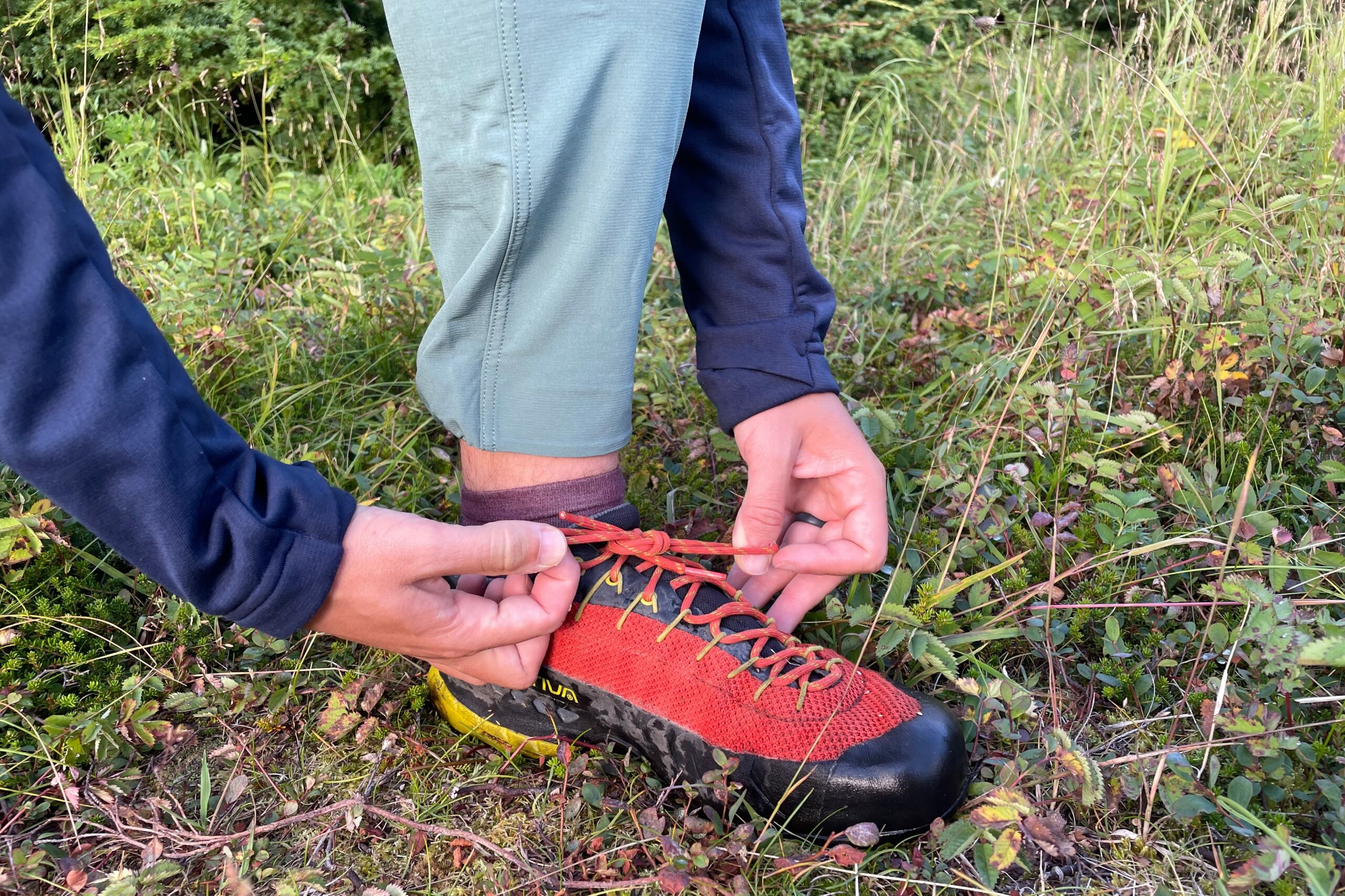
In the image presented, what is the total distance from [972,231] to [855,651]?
1.84 metres

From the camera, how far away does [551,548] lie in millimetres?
1187

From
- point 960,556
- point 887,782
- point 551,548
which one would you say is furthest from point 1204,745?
point 551,548

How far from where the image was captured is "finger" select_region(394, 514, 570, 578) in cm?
103

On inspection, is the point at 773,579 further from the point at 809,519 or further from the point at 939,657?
the point at 939,657

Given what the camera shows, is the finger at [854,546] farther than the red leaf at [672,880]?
Yes

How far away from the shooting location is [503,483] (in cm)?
129

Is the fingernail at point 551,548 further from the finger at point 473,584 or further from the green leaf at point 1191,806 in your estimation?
the green leaf at point 1191,806

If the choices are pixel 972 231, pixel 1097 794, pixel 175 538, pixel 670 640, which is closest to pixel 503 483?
pixel 670 640

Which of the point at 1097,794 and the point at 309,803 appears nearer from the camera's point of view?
the point at 1097,794

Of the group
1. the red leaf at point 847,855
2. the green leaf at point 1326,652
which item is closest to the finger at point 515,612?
the red leaf at point 847,855

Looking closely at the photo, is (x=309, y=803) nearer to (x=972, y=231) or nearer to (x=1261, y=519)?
(x=1261, y=519)

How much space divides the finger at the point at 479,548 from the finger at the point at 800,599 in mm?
406

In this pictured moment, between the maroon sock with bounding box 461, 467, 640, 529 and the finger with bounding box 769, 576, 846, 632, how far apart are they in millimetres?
303

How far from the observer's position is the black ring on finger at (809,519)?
59.1 inches
